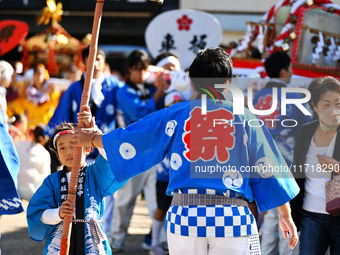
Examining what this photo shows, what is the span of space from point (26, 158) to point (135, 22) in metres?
8.89

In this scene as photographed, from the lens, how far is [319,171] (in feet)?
11.8

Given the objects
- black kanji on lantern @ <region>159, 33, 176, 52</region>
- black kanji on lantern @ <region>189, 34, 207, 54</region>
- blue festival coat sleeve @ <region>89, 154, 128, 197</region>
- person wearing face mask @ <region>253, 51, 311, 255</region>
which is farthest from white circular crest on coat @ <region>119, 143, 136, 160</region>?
black kanji on lantern @ <region>159, 33, 176, 52</region>

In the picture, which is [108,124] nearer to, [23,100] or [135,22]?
[23,100]

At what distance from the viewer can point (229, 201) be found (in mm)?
2818

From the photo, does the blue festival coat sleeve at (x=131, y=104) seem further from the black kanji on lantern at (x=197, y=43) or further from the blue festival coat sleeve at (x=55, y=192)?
the blue festival coat sleeve at (x=55, y=192)

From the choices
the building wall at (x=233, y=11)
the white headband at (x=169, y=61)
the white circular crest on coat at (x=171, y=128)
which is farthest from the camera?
the building wall at (x=233, y=11)

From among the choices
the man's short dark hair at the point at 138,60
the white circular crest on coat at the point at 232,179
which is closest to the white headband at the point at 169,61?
the man's short dark hair at the point at 138,60

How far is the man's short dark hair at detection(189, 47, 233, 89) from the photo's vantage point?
9.42ft

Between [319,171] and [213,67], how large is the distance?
117cm

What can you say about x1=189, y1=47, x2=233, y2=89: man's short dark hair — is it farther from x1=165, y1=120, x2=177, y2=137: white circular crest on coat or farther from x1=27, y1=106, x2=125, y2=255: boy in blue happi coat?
x1=27, y1=106, x2=125, y2=255: boy in blue happi coat

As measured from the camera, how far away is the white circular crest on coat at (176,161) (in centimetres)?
287

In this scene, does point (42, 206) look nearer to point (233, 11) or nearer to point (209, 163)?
point (209, 163)

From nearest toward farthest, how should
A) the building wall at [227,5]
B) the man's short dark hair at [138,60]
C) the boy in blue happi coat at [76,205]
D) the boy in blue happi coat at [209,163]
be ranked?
the boy in blue happi coat at [209,163], the boy in blue happi coat at [76,205], the man's short dark hair at [138,60], the building wall at [227,5]

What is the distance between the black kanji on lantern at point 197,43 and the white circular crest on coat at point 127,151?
13.9 ft
